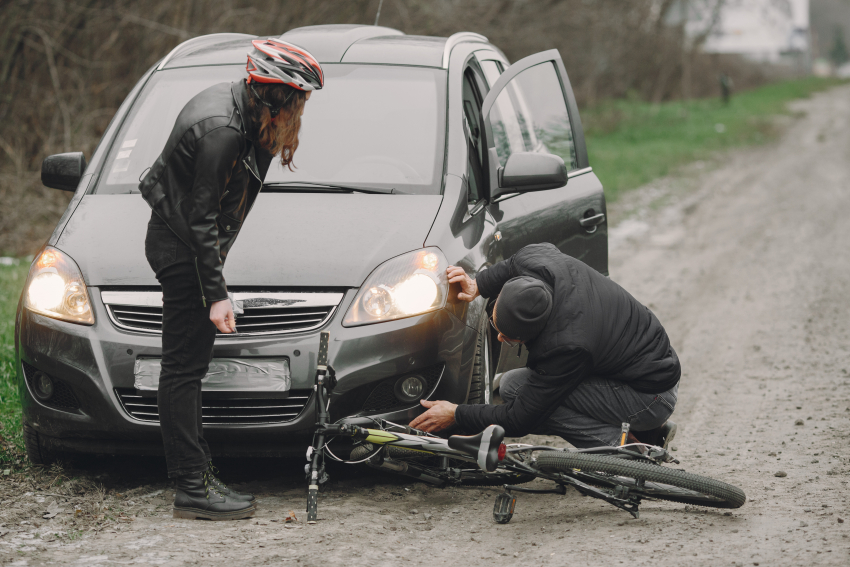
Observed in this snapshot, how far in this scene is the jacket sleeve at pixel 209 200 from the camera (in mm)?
3453

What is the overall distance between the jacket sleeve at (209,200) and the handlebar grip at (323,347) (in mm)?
400

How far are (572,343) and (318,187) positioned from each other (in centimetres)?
137

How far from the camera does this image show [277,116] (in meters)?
3.55

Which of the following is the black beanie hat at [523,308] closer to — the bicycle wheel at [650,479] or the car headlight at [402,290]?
the car headlight at [402,290]

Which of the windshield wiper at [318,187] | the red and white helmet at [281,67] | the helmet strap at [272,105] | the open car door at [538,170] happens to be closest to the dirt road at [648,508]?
the open car door at [538,170]

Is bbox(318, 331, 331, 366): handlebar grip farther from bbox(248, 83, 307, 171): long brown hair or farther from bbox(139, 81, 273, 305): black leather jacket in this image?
bbox(248, 83, 307, 171): long brown hair

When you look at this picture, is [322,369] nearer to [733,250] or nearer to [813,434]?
[813,434]

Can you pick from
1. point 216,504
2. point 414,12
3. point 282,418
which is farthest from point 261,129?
point 414,12

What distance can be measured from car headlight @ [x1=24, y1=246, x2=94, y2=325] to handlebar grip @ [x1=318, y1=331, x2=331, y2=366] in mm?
945

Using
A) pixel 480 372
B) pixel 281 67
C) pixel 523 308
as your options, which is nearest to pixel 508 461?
pixel 480 372

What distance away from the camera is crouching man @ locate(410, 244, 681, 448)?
381cm

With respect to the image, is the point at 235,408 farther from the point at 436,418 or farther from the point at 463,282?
the point at 463,282

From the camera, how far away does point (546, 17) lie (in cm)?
1934

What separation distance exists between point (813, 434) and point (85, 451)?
135 inches
